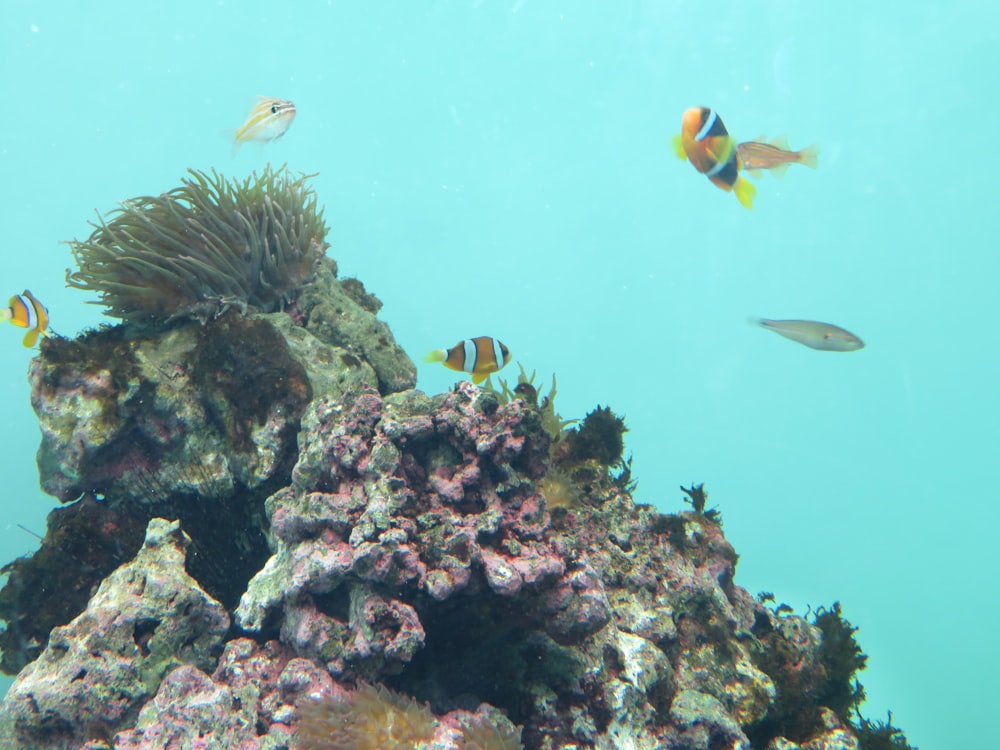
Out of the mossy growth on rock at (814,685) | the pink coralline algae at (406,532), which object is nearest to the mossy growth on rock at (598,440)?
the pink coralline algae at (406,532)

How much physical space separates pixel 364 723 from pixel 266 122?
19.0 feet

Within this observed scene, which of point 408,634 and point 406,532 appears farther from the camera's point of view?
point 406,532

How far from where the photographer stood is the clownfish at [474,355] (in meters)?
4.33

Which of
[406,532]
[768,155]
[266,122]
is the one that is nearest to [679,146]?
[768,155]

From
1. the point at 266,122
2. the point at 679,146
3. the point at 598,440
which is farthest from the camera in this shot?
the point at 266,122

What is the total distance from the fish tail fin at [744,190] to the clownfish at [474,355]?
190cm

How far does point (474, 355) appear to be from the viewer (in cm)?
438

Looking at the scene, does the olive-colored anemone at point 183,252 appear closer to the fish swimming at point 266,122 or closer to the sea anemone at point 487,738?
the fish swimming at point 266,122

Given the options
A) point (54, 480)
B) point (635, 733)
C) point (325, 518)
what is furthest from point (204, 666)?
point (635, 733)

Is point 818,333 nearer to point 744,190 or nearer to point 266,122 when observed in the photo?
point 744,190

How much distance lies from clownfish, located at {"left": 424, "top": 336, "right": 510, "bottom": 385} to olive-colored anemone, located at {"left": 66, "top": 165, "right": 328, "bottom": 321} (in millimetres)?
1671

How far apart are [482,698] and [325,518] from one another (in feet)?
4.38

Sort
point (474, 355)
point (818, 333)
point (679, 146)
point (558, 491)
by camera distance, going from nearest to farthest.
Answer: point (679, 146)
point (558, 491)
point (474, 355)
point (818, 333)

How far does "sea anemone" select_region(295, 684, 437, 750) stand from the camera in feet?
7.96
